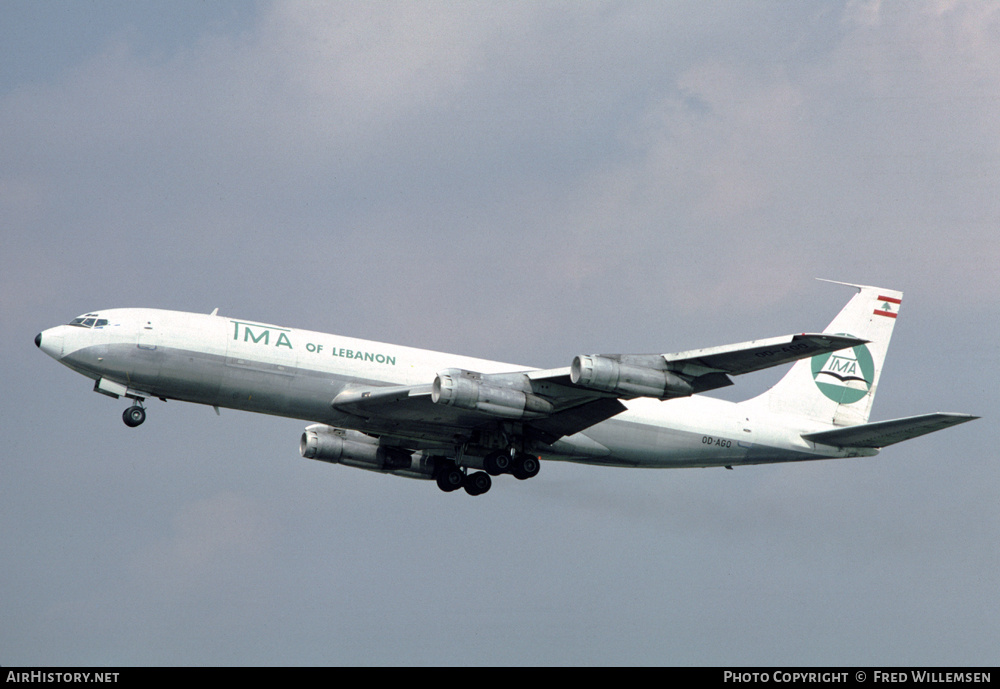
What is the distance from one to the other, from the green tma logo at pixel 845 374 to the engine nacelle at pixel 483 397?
14.2 meters

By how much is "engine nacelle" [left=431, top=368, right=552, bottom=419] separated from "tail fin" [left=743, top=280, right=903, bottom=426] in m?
12.3

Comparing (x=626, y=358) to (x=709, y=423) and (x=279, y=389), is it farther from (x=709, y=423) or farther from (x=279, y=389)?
(x=279, y=389)

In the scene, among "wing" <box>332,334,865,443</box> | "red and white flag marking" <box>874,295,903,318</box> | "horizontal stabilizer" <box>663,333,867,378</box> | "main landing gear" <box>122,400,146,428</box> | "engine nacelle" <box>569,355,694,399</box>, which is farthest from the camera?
"red and white flag marking" <box>874,295,903,318</box>

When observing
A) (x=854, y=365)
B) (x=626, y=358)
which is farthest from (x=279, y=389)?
(x=854, y=365)

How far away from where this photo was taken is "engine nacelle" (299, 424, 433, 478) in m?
43.8

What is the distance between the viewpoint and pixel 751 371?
1417 inches

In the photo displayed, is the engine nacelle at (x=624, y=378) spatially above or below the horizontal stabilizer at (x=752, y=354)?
below

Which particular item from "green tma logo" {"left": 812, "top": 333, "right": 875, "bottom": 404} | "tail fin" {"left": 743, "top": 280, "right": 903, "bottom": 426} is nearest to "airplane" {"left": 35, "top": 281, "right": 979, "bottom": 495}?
"tail fin" {"left": 743, "top": 280, "right": 903, "bottom": 426}

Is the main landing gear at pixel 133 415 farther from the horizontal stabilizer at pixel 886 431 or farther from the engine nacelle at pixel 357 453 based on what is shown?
the horizontal stabilizer at pixel 886 431

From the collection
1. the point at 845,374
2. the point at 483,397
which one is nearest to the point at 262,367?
the point at 483,397

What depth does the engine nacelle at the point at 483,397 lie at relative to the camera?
119 ft

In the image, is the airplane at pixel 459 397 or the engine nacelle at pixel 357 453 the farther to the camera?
the engine nacelle at pixel 357 453

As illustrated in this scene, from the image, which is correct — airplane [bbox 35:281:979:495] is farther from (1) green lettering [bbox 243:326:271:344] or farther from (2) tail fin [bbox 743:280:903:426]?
(2) tail fin [bbox 743:280:903:426]

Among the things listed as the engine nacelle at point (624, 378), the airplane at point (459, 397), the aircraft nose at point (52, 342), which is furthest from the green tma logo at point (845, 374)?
the aircraft nose at point (52, 342)
